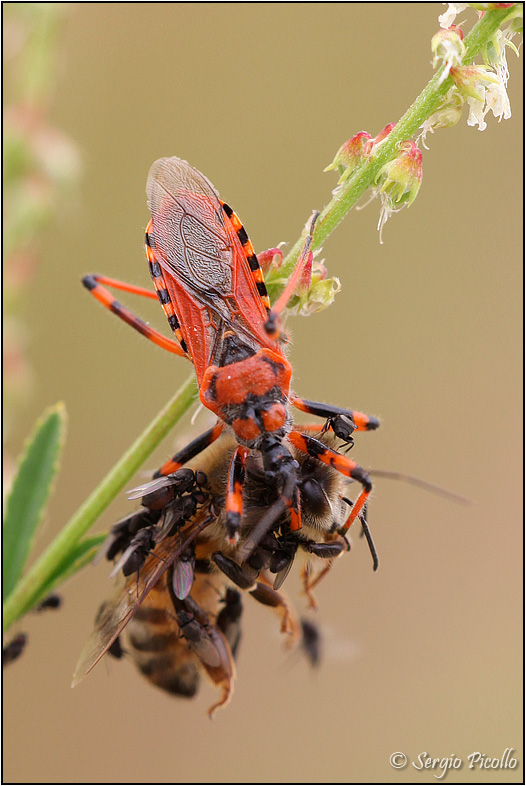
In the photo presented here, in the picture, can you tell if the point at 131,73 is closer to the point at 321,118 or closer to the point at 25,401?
the point at 321,118

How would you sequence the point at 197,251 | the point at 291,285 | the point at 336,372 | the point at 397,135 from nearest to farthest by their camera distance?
the point at 397,135
the point at 291,285
the point at 197,251
the point at 336,372

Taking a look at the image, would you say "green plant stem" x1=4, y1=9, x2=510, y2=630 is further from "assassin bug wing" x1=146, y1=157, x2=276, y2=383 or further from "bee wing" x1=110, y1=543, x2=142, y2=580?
"assassin bug wing" x1=146, y1=157, x2=276, y2=383

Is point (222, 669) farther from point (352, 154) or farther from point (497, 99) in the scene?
point (497, 99)

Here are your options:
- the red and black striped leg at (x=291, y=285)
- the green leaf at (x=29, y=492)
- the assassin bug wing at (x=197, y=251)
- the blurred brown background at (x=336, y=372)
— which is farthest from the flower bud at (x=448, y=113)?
the blurred brown background at (x=336, y=372)

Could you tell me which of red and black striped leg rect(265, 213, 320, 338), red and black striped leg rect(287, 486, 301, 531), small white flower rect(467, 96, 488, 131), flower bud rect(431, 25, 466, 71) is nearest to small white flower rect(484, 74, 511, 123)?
small white flower rect(467, 96, 488, 131)

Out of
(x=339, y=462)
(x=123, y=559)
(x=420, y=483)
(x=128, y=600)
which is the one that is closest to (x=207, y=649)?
(x=128, y=600)

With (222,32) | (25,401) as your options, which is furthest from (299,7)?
(25,401)

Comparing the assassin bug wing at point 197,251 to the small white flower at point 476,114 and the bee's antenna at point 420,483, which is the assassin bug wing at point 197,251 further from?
the small white flower at point 476,114
